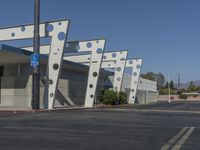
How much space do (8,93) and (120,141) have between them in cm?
3426

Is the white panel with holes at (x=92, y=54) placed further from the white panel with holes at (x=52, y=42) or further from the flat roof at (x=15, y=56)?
the white panel with holes at (x=52, y=42)

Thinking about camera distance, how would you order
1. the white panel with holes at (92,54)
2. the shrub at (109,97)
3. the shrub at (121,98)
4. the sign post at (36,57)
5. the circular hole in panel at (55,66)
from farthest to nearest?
the shrub at (121,98) → the shrub at (109,97) → the white panel with holes at (92,54) → the circular hole in panel at (55,66) → the sign post at (36,57)

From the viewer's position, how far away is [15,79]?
148ft

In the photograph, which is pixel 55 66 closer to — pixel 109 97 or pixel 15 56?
pixel 15 56

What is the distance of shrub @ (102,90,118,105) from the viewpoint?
54.6 meters

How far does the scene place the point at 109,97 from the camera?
5459cm

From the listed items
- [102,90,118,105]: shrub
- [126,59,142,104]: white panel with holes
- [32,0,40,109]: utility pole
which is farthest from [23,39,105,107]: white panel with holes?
[126,59,142,104]: white panel with holes

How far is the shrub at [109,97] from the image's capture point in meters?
54.6

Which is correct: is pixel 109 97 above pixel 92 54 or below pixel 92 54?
below

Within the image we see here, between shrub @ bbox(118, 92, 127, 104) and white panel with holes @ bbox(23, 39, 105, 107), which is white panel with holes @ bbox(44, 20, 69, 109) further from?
shrub @ bbox(118, 92, 127, 104)

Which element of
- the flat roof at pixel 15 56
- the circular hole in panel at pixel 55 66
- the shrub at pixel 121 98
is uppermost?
the flat roof at pixel 15 56

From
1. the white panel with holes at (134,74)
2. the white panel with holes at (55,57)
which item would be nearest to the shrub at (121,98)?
the white panel with holes at (134,74)

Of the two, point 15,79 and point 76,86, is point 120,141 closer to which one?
point 15,79

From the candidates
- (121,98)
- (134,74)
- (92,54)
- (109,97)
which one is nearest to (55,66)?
(92,54)
